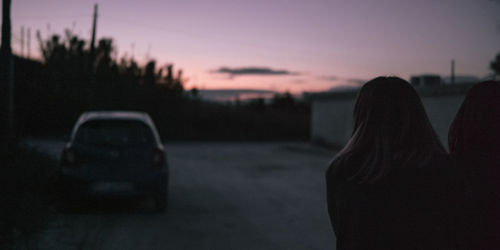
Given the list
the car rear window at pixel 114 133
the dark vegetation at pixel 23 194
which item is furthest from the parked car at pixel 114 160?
the dark vegetation at pixel 23 194

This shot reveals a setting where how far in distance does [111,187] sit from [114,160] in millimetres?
441

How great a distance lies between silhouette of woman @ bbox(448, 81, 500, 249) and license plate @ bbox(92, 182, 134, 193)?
6388 millimetres

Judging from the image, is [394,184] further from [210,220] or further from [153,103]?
[153,103]

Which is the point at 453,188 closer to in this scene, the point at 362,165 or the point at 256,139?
the point at 362,165

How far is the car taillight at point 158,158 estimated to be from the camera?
8.38 m

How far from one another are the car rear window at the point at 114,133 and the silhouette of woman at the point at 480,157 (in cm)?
657

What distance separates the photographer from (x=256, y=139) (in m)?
38.0

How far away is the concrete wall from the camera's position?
705 inches

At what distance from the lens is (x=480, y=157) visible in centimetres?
225

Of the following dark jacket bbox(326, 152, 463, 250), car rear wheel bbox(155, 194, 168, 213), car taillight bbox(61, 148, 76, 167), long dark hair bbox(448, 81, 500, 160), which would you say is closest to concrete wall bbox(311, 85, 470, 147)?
car rear wheel bbox(155, 194, 168, 213)

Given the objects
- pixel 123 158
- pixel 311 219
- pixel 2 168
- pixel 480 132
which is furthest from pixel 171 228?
pixel 480 132

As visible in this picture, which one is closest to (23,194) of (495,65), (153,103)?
(153,103)

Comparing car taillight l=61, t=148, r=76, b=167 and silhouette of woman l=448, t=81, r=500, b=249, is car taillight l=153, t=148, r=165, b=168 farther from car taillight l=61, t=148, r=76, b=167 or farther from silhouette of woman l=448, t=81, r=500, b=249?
silhouette of woman l=448, t=81, r=500, b=249

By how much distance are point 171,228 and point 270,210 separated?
7.04ft
